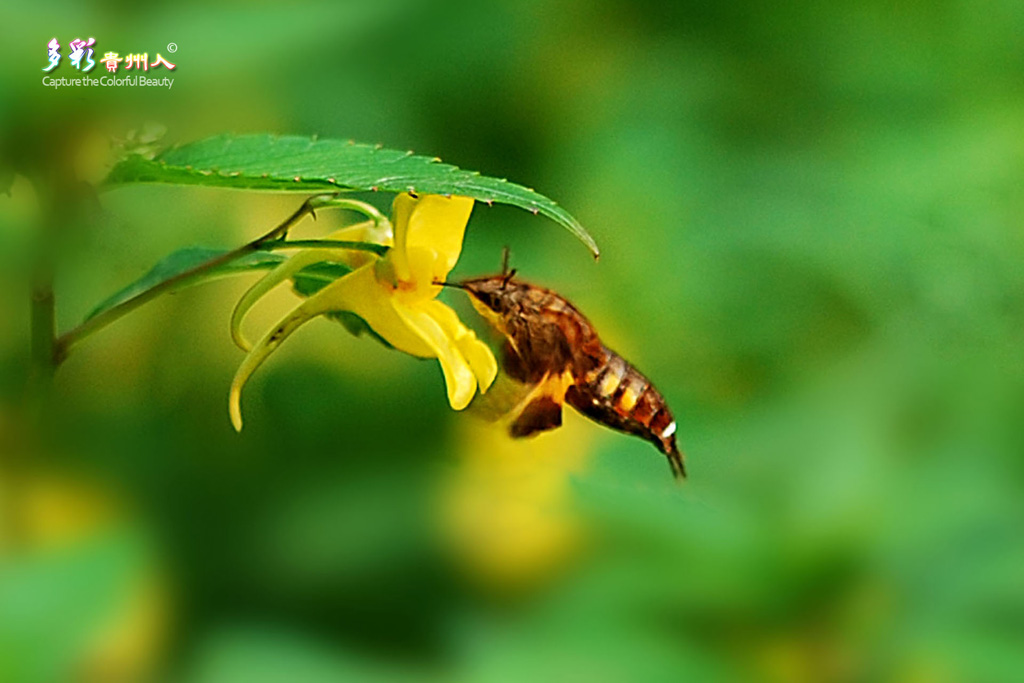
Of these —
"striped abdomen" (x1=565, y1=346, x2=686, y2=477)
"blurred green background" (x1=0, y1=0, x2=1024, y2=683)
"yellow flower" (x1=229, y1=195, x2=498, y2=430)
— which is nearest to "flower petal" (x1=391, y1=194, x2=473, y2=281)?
"yellow flower" (x1=229, y1=195, x2=498, y2=430)

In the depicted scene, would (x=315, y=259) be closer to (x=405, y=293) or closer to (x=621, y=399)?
(x=405, y=293)

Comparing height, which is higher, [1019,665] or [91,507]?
[91,507]

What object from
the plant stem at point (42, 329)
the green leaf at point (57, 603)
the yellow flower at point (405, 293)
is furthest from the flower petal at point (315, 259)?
the green leaf at point (57, 603)

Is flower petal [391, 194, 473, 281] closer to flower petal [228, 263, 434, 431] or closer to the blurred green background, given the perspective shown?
flower petal [228, 263, 434, 431]

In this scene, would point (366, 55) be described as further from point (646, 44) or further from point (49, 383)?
point (49, 383)

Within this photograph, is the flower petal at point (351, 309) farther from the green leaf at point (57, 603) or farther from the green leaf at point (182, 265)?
the green leaf at point (57, 603)

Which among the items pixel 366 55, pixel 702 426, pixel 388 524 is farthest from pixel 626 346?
pixel 366 55
